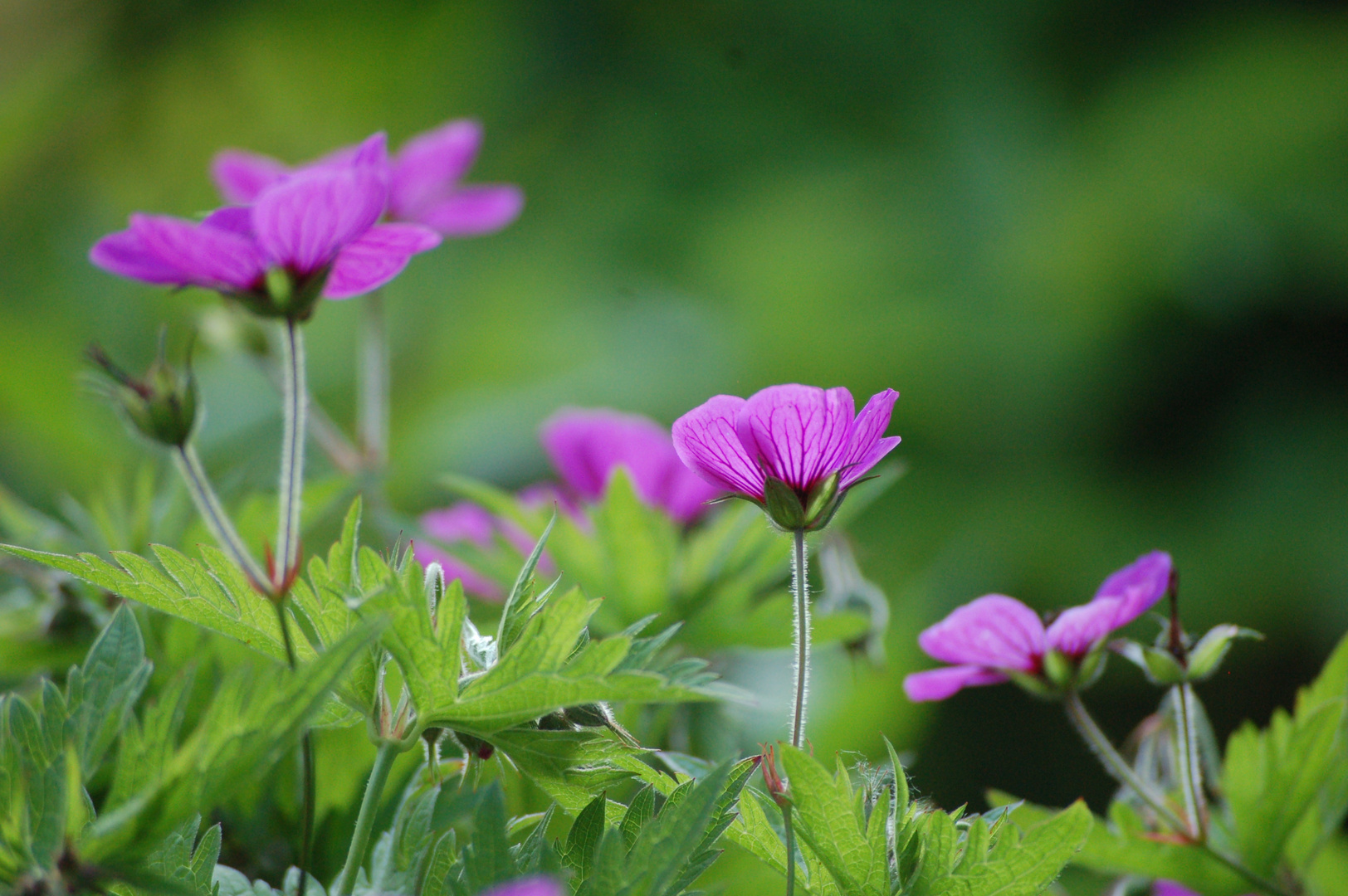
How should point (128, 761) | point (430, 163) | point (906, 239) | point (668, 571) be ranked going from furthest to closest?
point (906, 239) < point (430, 163) < point (668, 571) < point (128, 761)

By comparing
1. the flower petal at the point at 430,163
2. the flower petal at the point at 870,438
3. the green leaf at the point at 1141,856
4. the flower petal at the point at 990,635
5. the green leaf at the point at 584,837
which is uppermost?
the flower petal at the point at 430,163

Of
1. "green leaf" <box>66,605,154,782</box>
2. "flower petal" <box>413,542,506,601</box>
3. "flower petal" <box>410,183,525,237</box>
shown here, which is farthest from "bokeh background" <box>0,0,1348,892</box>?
"green leaf" <box>66,605,154,782</box>

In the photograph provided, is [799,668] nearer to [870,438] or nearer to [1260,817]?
[870,438]

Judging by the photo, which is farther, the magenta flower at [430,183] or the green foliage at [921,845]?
the magenta flower at [430,183]

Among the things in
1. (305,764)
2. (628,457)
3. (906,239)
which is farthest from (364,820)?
(906,239)

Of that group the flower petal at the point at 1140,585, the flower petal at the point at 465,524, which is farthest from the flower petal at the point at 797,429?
the flower petal at the point at 465,524

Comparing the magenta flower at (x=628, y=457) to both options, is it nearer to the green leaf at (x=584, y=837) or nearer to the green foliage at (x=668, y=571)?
the green foliage at (x=668, y=571)
